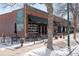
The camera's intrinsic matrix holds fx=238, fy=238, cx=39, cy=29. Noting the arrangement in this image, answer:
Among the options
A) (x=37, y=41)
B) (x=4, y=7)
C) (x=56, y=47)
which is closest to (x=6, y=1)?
(x=4, y=7)

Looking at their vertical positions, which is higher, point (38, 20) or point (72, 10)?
point (72, 10)

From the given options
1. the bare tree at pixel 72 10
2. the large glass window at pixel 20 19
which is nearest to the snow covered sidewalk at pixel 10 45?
the large glass window at pixel 20 19

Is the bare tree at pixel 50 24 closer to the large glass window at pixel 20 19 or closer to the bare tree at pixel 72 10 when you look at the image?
the bare tree at pixel 72 10

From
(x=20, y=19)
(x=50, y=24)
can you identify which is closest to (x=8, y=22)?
(x=20, y=19)

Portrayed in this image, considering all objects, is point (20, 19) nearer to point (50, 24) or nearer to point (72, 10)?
point (50, 24)

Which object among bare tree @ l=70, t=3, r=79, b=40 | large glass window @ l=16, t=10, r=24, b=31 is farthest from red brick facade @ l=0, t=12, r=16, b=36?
bare tree @ l=70, t=3, r=79, b=40

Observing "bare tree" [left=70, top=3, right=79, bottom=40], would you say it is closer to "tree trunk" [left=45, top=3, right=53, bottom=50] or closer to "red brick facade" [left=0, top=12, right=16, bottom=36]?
"tree trunk" [left=45, top=3, right=53, bottom=50]

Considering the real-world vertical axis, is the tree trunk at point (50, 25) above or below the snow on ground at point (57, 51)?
above

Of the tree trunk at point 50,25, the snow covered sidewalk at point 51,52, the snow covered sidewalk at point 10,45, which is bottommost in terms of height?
the snow covered sidewalk at point 51,52

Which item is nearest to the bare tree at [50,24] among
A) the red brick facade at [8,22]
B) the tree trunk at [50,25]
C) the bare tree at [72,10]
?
the tree trunk at [50,25]

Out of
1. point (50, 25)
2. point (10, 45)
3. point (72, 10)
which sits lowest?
point (10, 45)

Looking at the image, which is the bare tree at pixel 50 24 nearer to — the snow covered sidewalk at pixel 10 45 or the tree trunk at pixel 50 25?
the tree trunk at pixel 50 25

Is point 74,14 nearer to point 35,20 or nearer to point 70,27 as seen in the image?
point 70,27

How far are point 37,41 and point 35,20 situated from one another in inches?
12.0
